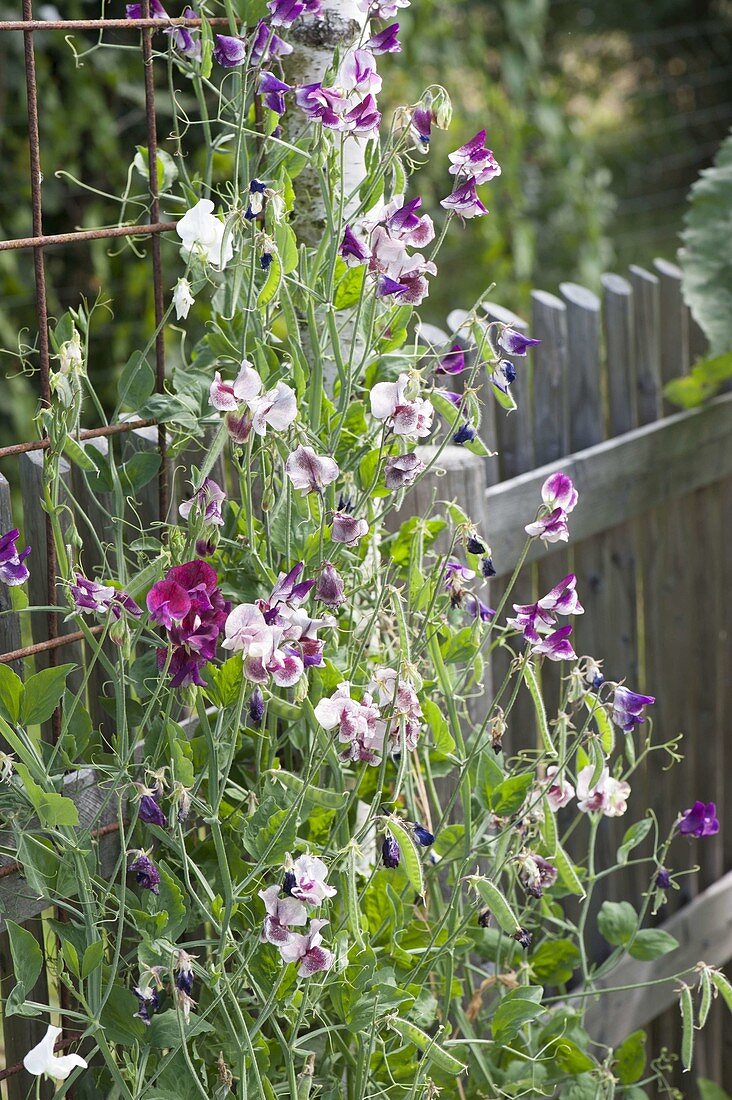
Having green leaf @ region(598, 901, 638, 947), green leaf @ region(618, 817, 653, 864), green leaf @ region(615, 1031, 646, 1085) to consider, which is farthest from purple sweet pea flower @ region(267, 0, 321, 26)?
green leaf @ region(615, 1031, 646, 1085)

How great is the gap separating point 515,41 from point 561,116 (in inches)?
19.5

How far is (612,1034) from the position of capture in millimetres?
2262

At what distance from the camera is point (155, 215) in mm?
1365

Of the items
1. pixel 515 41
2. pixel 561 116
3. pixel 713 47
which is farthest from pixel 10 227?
pixel 713 47

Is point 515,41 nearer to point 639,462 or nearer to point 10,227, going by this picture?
point 10,227

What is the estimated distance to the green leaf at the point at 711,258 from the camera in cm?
237

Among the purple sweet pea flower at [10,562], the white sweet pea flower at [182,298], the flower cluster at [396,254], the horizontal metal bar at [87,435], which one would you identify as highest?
the flower cluster at [396,254]

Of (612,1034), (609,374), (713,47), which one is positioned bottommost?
(612,1034)

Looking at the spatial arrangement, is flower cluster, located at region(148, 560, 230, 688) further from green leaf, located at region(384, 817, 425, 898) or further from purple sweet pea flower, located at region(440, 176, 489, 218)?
purple sweet pea flower, located at region(440, 176, 489, 218)

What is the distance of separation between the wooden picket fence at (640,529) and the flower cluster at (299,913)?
72 cm

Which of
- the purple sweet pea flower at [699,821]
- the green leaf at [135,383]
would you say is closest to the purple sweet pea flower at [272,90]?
the green leaf at [135,383]

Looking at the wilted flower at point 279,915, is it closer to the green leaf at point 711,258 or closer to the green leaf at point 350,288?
the green leaf at point 350,288

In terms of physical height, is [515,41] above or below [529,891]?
above

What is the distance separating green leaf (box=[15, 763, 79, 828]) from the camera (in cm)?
111
